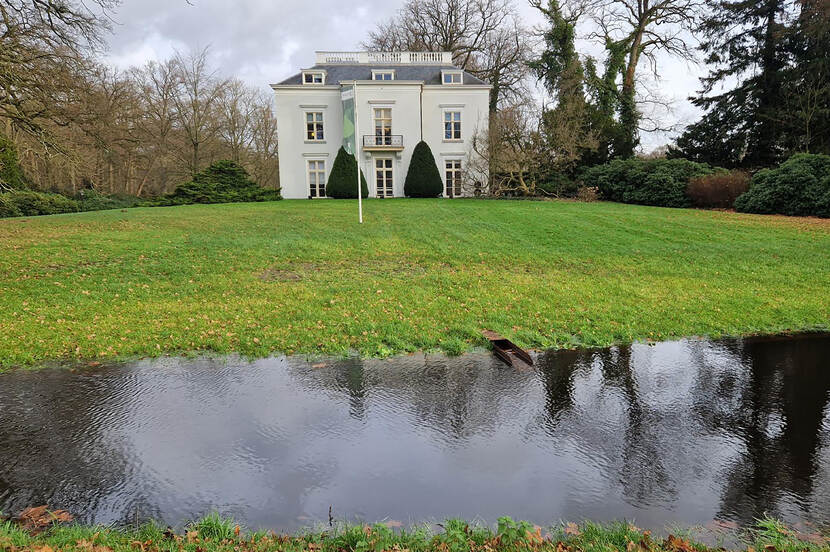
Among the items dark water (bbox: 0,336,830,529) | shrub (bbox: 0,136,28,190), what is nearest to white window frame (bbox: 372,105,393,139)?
shrub (bbox: 0,136,28,190)

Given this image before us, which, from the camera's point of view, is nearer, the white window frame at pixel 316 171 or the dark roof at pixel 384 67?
the white window frame at pixel 316 171

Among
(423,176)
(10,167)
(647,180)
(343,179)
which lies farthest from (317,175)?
(647,180)

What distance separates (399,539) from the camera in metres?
3.23

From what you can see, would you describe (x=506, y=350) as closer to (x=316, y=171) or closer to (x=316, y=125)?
(x=316, y=171)

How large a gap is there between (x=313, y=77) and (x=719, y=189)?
27010 mm

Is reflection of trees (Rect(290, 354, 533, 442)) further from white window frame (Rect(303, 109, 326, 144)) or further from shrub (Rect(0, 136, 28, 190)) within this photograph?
white window frame (Rect(303, 109, 326, 144))

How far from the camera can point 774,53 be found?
102 ft

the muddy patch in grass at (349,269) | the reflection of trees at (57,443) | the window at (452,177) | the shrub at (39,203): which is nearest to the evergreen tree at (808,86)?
the window at (452,177)

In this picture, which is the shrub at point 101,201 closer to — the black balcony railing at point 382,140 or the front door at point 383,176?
the black balcony railing at point 382,140

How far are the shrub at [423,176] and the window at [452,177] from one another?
1.63 meters

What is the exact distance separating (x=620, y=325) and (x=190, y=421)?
6.53 metres

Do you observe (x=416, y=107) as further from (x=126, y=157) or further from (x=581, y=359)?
(x=581, y=359)

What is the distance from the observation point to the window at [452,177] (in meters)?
36.0

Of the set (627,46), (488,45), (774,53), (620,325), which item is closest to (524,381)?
(620,325)
